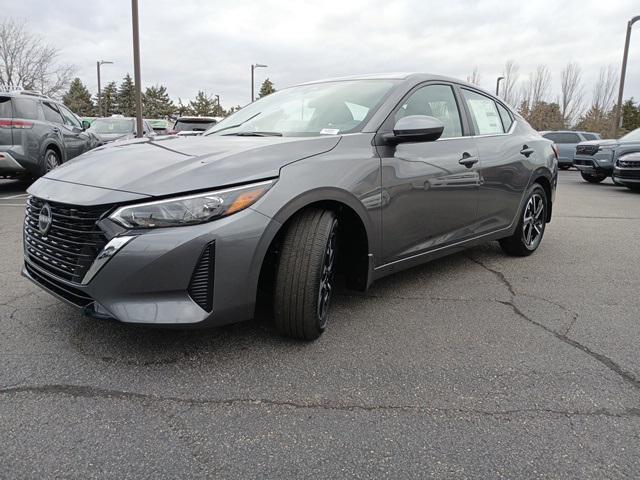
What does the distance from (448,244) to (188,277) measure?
6.91 feet

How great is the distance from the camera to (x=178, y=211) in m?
2.23

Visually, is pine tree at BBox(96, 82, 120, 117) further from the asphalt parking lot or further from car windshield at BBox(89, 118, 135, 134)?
the asphalt parking lot

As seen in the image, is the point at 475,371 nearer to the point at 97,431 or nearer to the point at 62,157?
the point at 97,431

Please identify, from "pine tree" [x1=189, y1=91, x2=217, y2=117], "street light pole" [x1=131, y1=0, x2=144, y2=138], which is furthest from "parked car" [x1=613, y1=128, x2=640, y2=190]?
"pine tree" [x1=189, y1=91, x2=217, y2=117]

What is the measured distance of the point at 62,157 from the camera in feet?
31.5

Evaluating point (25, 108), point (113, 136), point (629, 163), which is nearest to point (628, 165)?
point (629, 163)

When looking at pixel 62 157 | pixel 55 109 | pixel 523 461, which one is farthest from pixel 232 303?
pixel 55 109

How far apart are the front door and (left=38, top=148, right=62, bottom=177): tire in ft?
25.4

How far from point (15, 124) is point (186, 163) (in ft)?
25.1

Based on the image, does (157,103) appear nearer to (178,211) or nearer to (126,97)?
(126,97)

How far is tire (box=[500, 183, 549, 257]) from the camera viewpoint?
4652 mm

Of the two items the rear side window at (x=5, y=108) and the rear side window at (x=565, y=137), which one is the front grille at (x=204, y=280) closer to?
the rear side window at (x=5, y=108)

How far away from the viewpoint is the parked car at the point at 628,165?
35.2 ft

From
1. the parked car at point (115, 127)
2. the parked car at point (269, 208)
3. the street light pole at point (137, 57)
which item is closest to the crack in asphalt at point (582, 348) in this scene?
the parked car at point (269, 208)
